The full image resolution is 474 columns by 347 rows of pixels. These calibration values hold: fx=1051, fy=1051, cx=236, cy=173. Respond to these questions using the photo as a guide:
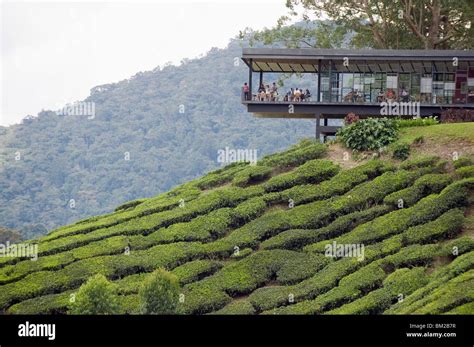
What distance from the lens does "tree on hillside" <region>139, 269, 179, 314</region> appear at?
1208 inches

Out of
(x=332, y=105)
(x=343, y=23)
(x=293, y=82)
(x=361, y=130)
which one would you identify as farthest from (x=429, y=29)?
(x=293, y=82)

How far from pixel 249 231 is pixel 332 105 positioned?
34.1 feet

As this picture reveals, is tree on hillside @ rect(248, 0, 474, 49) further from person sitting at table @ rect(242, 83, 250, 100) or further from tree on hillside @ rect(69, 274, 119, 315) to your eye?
tree on hillside @ rect(69, 274, 119, 315)

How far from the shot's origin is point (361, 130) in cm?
4097

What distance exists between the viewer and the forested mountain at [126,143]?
269 ft

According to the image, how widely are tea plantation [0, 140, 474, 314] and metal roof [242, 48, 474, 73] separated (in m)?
5.98

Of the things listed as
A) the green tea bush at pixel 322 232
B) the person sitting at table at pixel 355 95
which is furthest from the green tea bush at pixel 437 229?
the person sitting at table at pixel 355 95

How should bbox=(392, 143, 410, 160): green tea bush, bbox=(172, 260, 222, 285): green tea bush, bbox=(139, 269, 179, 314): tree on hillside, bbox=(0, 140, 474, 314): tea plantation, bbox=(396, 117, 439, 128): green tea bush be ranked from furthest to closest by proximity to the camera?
A: 1. bbox=(396, 117, 439, 128): green tea bush
2. bbox=(392, 143, 410, 160): green tea bush
3. bbox=(172, 260, 222, 285): green tea bush
4. bbox=(0, 140, 474, 314): tea plantation
5. bbox=(139, 269, 179, 314): tree on hillside

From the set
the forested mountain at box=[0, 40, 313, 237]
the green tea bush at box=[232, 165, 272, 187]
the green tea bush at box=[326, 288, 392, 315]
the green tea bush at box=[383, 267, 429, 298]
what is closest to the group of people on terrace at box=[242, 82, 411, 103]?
the green tea bush at box=[232, 165, 272, 187]

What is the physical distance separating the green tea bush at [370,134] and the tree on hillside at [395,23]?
1338 cm

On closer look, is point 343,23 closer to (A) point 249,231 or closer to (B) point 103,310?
(A) point 249,231

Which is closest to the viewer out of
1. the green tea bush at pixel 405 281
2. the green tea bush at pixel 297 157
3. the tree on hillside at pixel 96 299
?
the tree on hillside at pixel 96 299

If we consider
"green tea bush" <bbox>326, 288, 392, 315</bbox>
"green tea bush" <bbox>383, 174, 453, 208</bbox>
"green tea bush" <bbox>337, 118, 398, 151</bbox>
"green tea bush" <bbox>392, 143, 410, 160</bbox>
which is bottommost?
"green tea bush" <bbox>326, 288, 392, 315</bbox>

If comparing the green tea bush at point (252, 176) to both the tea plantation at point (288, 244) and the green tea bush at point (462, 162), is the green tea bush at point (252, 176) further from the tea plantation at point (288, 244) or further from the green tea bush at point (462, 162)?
the green tea bush at point (462, 162)
